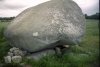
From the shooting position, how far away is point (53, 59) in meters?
6.36

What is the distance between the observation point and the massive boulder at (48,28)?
6637 millimetres

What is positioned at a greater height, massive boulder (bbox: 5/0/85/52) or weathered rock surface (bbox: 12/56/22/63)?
massive boulder (bbox: 5/0/85/52)

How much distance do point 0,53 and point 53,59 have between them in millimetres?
1828

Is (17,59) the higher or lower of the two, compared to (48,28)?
lower

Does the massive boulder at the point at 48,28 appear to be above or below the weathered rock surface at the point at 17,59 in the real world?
above

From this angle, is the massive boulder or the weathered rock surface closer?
the weathered rock surface

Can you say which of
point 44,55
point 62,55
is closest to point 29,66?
point 44,55

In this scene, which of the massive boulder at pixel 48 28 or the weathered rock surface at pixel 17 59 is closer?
the weathered rock surface at pixel 17 59

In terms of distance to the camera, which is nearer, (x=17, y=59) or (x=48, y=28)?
(x=17, y=59)

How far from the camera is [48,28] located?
6688mm

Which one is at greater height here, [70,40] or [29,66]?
[70,40]

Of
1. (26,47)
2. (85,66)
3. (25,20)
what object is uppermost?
(25,20)

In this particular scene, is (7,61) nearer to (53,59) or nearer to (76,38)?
(53,59)

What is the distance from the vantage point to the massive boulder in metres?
6.64
